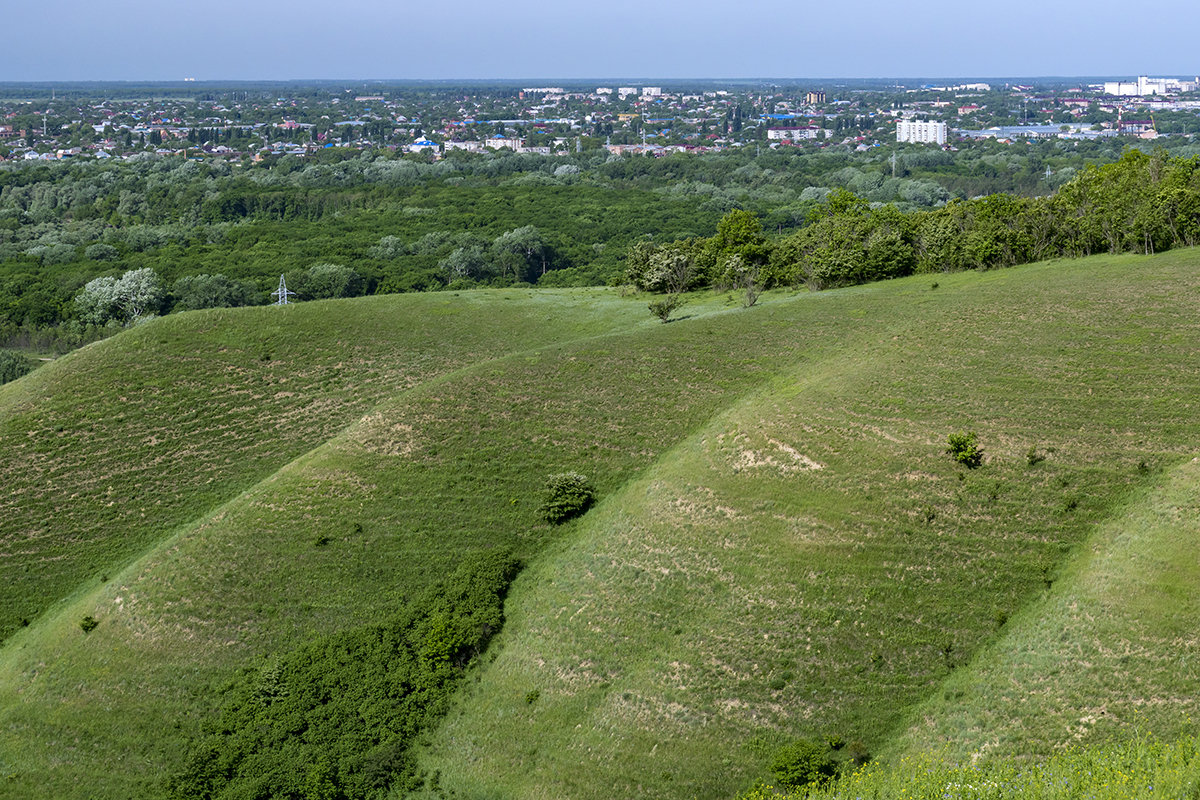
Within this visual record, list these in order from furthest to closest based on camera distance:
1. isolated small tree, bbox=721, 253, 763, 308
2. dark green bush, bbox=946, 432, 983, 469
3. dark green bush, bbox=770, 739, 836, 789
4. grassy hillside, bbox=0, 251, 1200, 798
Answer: isolated small tree, bbox=721, 253, 763, 308 < dark green bush, bbox=946, 432, 983, 469 < grassy hillside, bbox=0, 251, 1200, 798 < dark green bush, bbox=770, 739, 836, 789

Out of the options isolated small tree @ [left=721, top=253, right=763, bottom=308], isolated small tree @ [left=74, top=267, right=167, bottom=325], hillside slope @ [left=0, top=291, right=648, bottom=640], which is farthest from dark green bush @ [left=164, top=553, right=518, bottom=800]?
isolated small tree @ [left=74, top=267, right=167, bottom=325]

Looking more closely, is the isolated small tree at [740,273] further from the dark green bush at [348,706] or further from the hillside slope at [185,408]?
the dark green bush at [348,706]

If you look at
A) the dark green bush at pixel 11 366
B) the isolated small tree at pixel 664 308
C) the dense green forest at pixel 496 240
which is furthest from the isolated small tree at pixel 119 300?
the isolated small tree at pixel 664 308

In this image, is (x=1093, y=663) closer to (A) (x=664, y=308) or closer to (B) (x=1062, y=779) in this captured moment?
(B) (x=1062, y=779)

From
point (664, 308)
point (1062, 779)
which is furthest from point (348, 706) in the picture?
point (664, 308)

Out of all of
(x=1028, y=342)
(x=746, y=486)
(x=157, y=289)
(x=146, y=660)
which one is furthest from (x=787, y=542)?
(x=157, y=289)

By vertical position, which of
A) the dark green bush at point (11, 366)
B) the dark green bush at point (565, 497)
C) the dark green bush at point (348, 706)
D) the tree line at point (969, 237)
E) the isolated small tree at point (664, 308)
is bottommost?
the dark green bush at point (348, 706)

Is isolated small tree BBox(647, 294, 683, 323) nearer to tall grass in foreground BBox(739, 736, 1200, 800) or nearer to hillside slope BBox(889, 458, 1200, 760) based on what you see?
hillside slope BBox(889, 458, 1200, 760)
